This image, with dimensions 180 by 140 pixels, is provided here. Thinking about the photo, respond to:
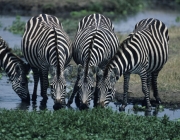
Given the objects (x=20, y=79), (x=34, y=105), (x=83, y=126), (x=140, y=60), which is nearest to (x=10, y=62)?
(x=20, y=79)

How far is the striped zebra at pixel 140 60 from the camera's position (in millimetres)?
12180

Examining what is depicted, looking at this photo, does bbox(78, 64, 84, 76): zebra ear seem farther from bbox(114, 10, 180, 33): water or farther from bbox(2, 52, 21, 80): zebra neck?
bbox(114, 10, 180, 33): water

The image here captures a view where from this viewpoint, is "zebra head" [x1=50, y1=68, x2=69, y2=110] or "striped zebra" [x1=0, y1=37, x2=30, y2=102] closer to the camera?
"zebra head" [x1=50, y1=68, x2=69, y2=110]

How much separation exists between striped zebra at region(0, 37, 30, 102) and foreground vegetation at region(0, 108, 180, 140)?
244cm

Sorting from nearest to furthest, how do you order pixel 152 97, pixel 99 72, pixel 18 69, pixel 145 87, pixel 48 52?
pixel 99 72 < pixel 48 52 < pixel 145 87 < pixel 18 69 < pixel 152 97

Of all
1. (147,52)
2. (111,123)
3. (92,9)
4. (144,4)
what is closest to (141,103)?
(147,52)

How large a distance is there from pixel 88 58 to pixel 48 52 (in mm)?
1009

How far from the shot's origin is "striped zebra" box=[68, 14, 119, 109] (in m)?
12.1

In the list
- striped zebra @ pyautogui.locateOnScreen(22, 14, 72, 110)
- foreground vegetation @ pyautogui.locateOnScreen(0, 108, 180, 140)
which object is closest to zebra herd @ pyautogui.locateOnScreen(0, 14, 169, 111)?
striped zebra @ pyautogui.locateOnScreen(22, 14, 72, 110)

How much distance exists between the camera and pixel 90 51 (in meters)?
12.6

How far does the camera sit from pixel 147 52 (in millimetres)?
13469

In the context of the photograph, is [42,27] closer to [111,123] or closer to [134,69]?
[134,69]

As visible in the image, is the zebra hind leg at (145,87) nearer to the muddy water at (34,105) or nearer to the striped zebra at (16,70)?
the muddy water at (34,105)

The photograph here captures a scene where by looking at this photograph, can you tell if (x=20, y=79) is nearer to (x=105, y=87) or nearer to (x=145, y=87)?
(x=105, y=87)
